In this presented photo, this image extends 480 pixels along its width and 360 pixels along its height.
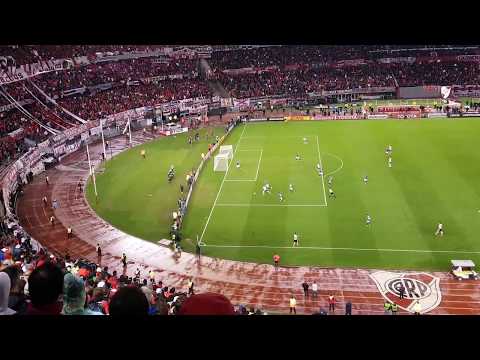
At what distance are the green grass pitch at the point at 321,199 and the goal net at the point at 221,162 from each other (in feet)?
1.70

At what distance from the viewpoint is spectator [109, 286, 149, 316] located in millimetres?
3818

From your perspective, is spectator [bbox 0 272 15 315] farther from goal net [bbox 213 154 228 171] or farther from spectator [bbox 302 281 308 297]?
goal net [bbox 213 154 228 171]

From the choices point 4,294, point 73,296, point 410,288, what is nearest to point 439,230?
point 410,288

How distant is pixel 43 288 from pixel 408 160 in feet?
108

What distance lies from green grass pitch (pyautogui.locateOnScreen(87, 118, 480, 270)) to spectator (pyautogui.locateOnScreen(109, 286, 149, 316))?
58.8 ft

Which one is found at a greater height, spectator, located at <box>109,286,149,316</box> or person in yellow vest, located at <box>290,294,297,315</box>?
person in yellow vest, located at <box>290,294,297,315</box>

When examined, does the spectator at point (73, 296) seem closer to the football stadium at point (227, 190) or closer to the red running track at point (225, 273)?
the football stadium at point (227, 190)

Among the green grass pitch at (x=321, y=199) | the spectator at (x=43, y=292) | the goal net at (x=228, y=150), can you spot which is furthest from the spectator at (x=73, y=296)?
the goal net at (x=228, y=150)

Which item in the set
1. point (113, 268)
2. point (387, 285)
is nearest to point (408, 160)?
point (387, 285)

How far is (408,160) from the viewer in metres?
34.4

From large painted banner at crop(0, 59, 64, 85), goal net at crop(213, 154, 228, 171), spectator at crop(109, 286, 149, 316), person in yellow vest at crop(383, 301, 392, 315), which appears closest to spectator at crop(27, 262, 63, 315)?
spectator at crop(109, 286, 149, 316)
